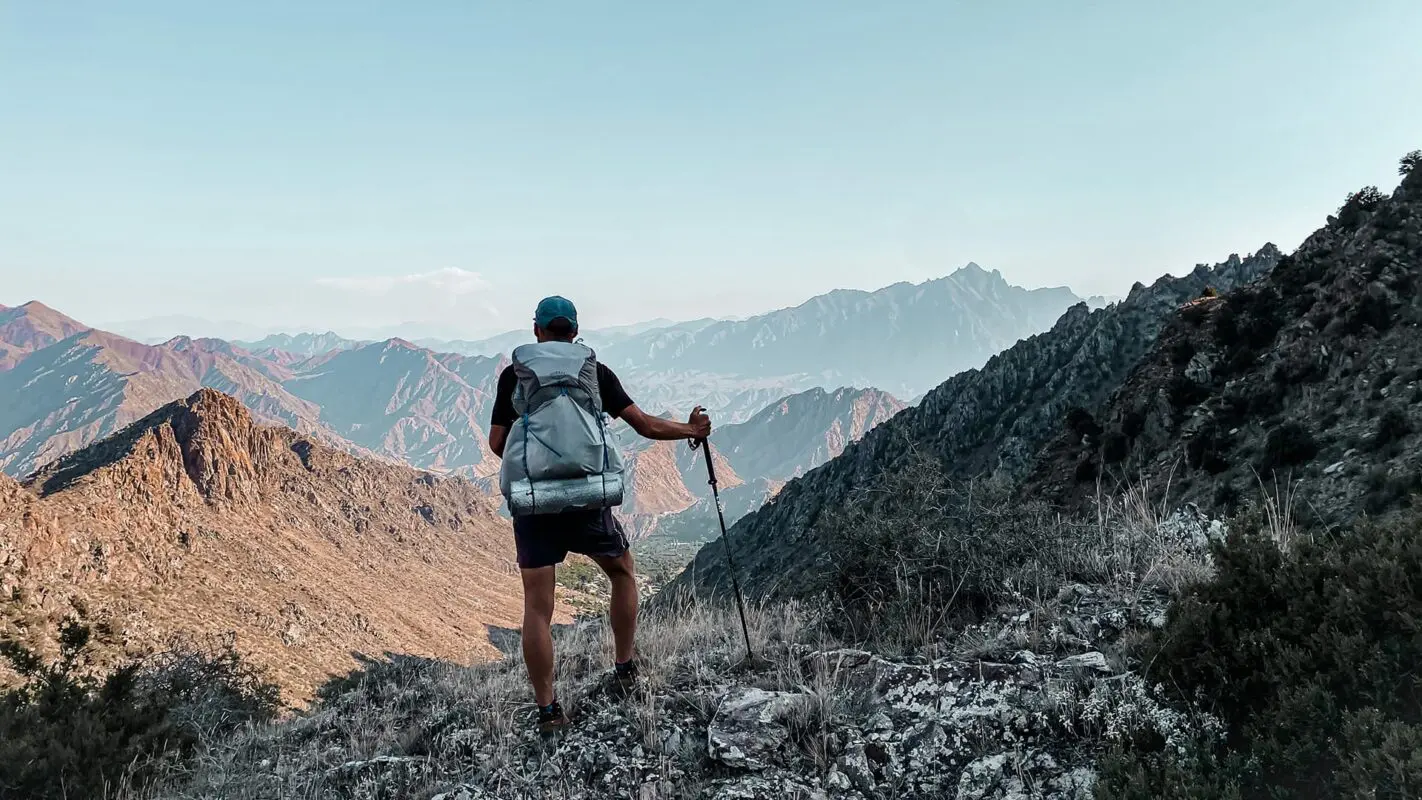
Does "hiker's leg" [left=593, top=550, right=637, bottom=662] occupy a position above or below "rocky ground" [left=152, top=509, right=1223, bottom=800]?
above

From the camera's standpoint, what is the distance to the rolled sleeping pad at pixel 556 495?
4.23 metres

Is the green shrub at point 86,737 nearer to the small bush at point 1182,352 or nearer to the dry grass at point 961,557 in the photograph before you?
the dry grass at point 961,557

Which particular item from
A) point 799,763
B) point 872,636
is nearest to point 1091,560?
point 872,636

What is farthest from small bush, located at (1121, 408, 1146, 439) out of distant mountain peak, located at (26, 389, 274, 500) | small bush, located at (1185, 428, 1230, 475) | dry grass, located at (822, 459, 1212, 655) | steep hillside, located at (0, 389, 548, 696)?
distant mountain peak, located at (26, 389, 274, 500)

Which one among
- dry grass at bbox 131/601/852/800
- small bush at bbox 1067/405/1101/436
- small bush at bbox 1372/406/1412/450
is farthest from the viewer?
small bush at bbox 1067/405/1101/436

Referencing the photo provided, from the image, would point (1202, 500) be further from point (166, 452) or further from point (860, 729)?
point (166, 452)

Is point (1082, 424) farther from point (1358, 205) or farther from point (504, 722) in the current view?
point (504, 722)

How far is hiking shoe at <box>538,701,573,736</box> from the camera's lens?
170 inches

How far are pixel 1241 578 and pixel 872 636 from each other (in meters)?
2.33

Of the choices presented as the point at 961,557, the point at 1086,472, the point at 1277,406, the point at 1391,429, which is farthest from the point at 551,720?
the point at 1086,472

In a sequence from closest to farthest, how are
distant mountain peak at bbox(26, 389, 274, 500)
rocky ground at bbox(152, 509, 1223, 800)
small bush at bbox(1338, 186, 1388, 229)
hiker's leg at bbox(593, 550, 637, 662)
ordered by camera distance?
1. rocky ground at bbox(152, 509, 1223, 800)
2. hiker's leg at bbox(593, 550, 637, 662)
3. small bush at bbox(1338, 186, 1388, 229)
4. distant mountain peak at bbox(26, 389, 274, 500)

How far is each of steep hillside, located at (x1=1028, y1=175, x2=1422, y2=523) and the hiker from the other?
1355cm

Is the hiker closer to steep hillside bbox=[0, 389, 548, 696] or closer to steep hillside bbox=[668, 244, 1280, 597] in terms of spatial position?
steep hillside bbox=[0, 389, 548, 696]

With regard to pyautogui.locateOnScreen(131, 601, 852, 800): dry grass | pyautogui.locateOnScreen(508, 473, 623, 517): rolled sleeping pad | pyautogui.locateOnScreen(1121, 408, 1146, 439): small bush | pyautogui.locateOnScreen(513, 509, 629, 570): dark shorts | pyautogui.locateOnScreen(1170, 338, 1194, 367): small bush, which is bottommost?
pyautogui.locateOnScreen(131, 601, 852, 800): dry grass
